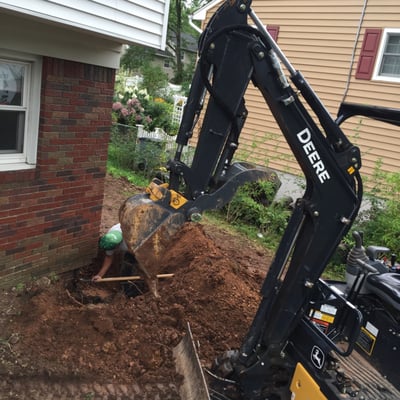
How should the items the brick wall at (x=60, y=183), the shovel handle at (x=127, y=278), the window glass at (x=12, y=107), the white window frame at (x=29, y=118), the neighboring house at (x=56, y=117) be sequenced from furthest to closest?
the shovel handle at (x=127, y=278) < the brick wall at (x=60, y=183) < the white window frame at (x=29, y=118) < the window glass at (x=12, y=107) < the neighboring house at (x=56, y=117)

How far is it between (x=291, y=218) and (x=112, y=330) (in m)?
2.14

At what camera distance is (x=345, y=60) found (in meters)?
10.2

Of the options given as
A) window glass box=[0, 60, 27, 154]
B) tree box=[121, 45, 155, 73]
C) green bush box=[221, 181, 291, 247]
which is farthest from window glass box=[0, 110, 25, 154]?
tree box=[121, 45, 155, 73]

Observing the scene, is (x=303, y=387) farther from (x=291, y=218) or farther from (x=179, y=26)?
(x=179, y=26)

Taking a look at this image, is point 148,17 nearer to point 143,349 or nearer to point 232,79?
point 232,79

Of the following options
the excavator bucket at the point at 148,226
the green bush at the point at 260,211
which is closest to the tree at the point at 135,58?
the green bush at the point at 260,211

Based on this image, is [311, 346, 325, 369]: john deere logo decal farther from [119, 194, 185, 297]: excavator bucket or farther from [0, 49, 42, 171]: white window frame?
[0, 49, 42, 171]: white window frame

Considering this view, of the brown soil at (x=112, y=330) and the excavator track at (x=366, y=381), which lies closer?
the excavator track at (x=366, y=381)

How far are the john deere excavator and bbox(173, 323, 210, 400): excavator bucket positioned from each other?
0.02m

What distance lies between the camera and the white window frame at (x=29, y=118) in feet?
14.6

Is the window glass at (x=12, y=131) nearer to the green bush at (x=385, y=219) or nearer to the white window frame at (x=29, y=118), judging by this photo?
the white window frame at (x=29, y=118)

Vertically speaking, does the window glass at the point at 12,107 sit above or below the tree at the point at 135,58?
below

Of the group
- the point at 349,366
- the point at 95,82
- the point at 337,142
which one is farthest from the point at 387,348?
the point at 95,82

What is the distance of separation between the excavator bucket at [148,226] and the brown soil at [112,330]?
1.05 m
